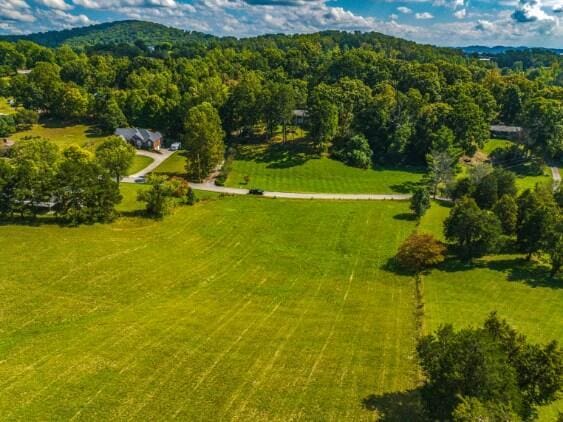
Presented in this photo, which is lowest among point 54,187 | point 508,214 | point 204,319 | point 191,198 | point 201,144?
point 204,319

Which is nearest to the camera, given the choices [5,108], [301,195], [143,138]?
[301,195]

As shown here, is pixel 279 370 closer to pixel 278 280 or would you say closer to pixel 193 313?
pixel 193 313

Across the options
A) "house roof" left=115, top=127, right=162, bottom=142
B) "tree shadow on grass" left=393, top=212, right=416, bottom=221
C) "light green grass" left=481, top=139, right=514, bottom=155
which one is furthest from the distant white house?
"light green grass" left=481, top=139, right=514, bottom=155

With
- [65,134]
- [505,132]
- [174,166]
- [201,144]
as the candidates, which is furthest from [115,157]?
[505,132]

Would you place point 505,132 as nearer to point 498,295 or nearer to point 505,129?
point 505,129

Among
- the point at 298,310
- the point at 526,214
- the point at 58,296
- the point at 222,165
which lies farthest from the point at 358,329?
the point at 222,165
